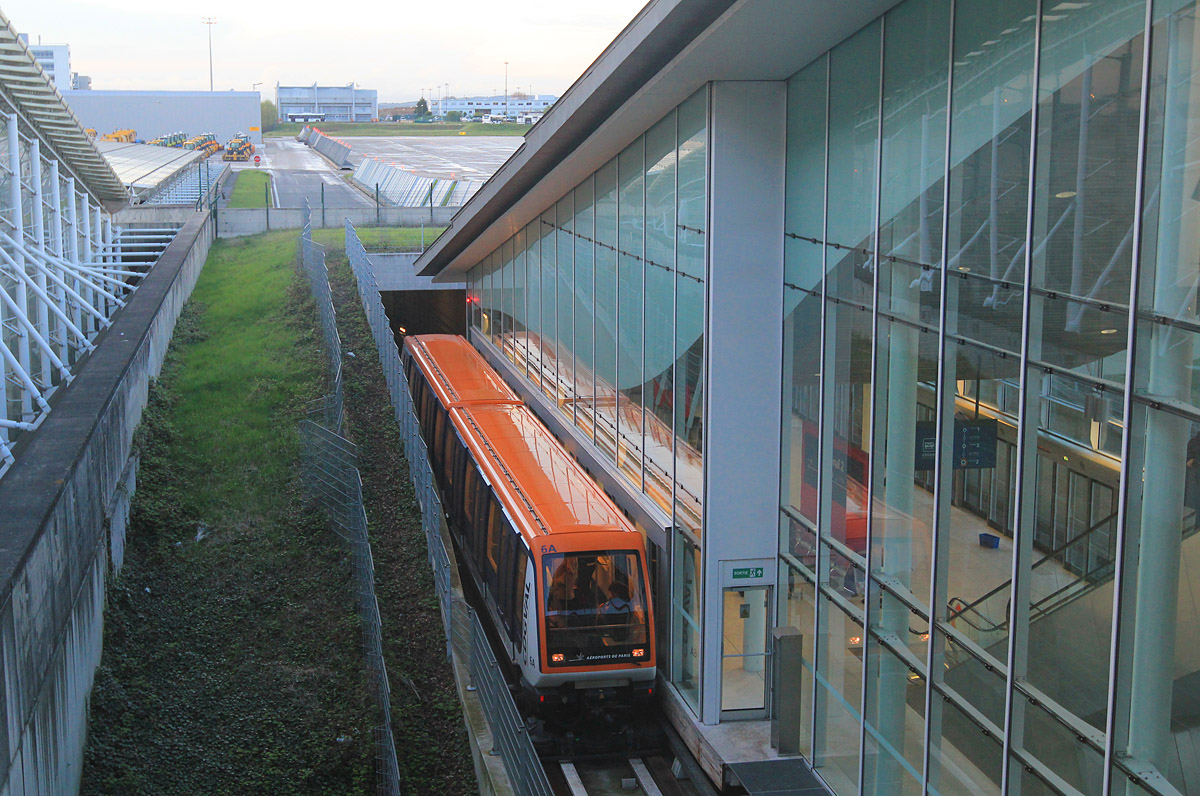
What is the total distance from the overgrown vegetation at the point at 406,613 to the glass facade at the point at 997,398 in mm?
3883

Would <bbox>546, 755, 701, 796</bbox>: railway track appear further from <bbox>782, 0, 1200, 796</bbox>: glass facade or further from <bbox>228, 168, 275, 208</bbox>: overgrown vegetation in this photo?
<bbox>228, 168, 275, 208</bbox>: overgrown vegetation

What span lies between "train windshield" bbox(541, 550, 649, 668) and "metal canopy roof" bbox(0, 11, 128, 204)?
43.5ft

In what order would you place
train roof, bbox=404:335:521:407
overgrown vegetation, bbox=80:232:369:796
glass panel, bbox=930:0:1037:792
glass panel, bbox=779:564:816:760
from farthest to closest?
train roof, bbox=404:335:521:407 → glass panel, bbox=779:564:816:760 → overgrown vegetation, bbox=80:232:369:796 → glass panel, bbox=930:0:1037:792

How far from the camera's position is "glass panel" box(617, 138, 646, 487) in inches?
599

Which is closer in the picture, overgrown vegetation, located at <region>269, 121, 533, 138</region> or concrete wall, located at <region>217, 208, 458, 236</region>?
concrete wall, located at <region>217, 208, 458, 236</region>

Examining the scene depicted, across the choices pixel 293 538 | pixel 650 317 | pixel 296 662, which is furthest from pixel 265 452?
pixel 650 317

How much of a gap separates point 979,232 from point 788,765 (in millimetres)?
5848

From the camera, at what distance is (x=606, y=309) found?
55.6ft

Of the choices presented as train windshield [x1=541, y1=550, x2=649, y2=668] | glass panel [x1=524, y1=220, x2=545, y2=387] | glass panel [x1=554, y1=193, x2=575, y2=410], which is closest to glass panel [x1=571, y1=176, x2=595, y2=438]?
glass panel [x1=554, y1=193, x2=575, y2=410]

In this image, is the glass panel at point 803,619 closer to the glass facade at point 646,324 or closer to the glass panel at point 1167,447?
the glass facade at point 646,324

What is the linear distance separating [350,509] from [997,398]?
1054cm

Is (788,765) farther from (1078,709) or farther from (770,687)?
(1078,709)

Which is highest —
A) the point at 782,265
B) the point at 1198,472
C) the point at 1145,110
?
the point at 1145,110

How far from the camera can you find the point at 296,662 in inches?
525
